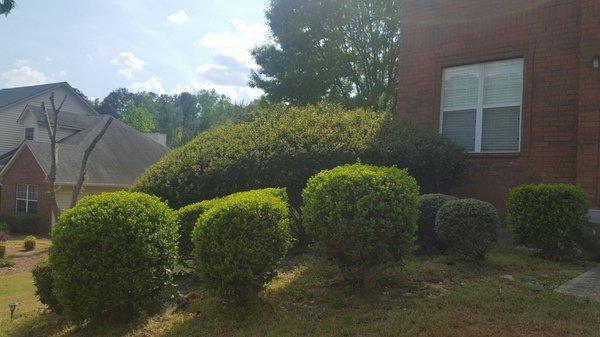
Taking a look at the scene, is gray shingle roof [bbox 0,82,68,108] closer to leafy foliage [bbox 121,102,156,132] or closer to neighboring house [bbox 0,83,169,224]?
neighboring house [bbox 0,83,169,224]

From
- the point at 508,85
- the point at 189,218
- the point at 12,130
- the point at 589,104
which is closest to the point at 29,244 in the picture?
the point at 12,130

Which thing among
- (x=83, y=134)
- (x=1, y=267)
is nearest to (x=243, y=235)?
(x=1, y=267)

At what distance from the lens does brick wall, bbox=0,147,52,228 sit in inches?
1129

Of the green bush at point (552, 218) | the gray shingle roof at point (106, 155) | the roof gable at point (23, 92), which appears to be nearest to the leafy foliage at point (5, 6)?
the green bush at point (552, 218)

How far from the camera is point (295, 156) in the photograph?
8867mm

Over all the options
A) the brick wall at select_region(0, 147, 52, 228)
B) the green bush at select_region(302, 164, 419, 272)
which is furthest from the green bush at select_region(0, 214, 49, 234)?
the green bush at select_region(302, 164, 419, 272)

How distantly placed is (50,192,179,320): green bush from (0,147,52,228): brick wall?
81.6 feet

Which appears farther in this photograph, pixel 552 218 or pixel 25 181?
pixel 25 181

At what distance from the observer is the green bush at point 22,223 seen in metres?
27.8

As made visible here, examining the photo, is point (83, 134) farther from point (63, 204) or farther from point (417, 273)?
point (417, 273)

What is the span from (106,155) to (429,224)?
28243mm

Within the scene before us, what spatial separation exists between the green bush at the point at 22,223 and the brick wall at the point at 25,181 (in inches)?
22.0

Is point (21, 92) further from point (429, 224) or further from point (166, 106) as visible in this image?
point (166, 106)

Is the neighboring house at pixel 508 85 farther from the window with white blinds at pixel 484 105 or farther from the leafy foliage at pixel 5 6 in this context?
the leafy foliage at pixel 5 6
